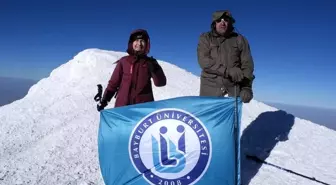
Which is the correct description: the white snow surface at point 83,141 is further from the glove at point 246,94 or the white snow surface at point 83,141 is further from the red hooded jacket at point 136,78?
the red hooded jacket at point 136,78

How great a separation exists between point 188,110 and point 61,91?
1147 centimetres

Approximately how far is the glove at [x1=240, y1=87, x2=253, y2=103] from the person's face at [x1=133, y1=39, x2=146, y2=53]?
1971 mm

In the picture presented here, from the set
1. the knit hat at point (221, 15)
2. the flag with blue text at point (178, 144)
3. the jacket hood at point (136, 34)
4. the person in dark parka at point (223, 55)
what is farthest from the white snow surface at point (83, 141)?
the knit hat at point (221, 15)

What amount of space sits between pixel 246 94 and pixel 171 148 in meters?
1.73

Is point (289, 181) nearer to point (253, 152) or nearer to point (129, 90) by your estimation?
point (253, 152)

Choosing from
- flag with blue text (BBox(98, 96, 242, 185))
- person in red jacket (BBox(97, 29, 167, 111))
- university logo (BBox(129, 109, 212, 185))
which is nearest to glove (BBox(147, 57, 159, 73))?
person in red jacket (BBox(97, 29, 167, 111))

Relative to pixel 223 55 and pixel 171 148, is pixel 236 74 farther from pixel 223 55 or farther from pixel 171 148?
pixel 171 148

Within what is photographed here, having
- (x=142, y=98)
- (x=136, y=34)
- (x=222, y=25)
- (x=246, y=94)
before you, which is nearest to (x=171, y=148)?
(x=142, y=98)

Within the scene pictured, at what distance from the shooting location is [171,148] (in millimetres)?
4367

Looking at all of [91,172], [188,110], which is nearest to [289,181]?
[188,110]

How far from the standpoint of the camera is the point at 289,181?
5547 millimetres

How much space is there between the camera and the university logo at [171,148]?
14.2 feet

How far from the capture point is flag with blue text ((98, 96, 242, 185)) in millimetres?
4320

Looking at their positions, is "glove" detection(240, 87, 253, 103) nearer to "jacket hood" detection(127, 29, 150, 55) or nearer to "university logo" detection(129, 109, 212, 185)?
"university logo" detection(129, 109, 212, 185)
